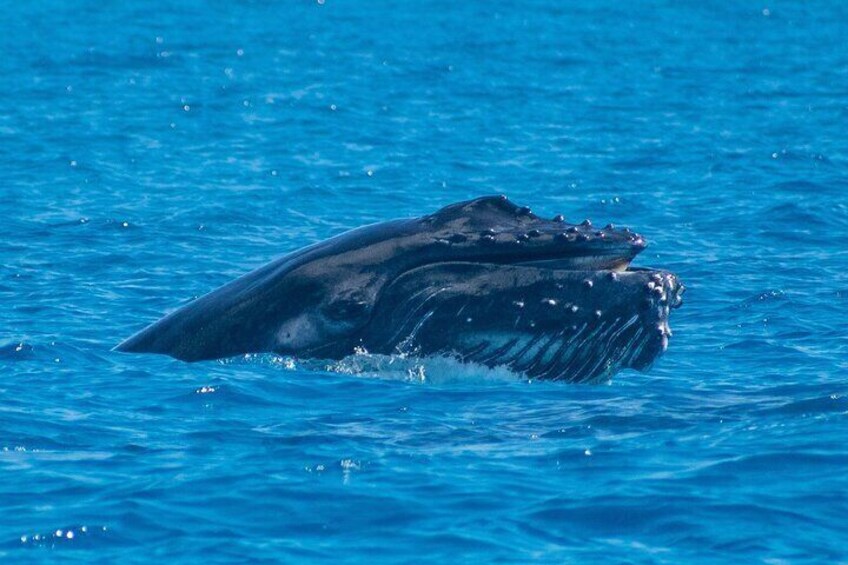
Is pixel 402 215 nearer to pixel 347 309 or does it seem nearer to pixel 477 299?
pixel 347 309

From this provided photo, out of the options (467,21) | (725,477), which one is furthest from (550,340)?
(467,21)

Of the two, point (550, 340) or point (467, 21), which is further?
point (467, 21)

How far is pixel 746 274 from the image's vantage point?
72.9 ft

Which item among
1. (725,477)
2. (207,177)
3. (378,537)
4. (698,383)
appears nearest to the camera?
(378,537)

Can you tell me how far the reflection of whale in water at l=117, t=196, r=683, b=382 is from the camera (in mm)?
14703

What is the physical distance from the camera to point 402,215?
26.8 metres

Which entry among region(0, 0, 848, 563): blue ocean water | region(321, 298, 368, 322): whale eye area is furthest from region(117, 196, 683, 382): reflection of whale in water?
region(0, 0, 848, 563): blue ocean water

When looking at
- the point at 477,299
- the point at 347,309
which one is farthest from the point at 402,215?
the point at 477,299

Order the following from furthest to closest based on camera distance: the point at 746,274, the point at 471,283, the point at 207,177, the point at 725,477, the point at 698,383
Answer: the point at 207,177 < the point at 746,274 < the point at 698,383 < the point at 471,283 < the point at 725,477

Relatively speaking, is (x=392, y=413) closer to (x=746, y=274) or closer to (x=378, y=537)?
(x=378, y=537)

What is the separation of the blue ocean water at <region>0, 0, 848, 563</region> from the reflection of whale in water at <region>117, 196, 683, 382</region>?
419 millimetres

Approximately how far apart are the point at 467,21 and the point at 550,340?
38319 mm

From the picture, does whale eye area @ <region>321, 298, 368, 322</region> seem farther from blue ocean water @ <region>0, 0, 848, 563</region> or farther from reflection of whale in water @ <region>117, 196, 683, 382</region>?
blue ocean water @ <region>0, 0, 848, 563</region>

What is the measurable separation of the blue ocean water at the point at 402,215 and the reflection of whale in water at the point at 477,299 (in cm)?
42
